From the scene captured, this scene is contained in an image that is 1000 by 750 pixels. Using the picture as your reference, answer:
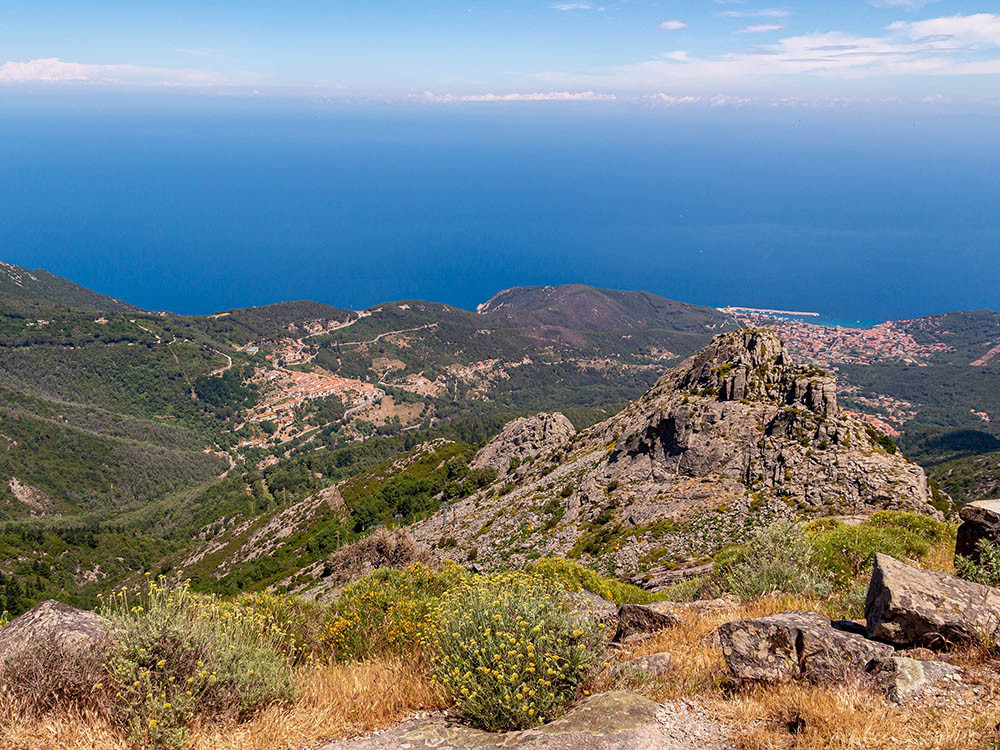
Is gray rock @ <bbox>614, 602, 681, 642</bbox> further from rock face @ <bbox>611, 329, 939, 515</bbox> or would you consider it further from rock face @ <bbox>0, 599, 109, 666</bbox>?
rock face @ <bbox>611, 329, 939, 515</bbox>

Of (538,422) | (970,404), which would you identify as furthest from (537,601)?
(970,404)

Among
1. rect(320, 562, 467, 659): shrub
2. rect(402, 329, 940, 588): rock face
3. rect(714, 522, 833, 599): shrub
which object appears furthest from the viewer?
rect(402, 329, 940, 588): rock face

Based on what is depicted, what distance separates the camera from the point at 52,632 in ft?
20.7

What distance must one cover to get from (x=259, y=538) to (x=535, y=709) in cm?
7034

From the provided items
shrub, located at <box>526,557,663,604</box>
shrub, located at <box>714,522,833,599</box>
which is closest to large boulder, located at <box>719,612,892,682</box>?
shrub, located at <box>714,522,833,599</box>

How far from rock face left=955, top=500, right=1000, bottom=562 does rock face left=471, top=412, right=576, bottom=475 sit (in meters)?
46.9

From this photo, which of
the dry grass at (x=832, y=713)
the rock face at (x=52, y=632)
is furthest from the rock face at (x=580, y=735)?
the rock face at (x=52, y=632)

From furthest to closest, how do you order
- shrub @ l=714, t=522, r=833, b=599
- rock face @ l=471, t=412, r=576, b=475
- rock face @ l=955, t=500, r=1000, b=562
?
rock face @ l=471, t=412, r=576, b=475 < shrub @ l=714, t=522, r=833, b=599 < rock face @ l=955, t=500, r=1000, b=562

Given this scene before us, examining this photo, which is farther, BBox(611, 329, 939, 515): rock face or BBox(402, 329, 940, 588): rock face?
BBox(611, 329, 939, 515): rock face

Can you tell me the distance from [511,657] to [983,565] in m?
7.62

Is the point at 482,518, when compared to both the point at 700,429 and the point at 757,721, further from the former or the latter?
the point at 757,721

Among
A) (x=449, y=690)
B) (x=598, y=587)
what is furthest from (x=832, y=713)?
(x=598, y=587)

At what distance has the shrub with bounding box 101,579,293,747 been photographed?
539 centimetres

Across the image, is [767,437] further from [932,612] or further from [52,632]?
[52,632]
